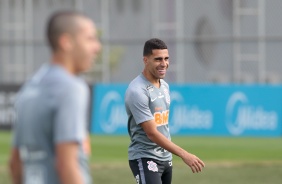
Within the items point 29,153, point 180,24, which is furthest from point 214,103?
point 29,153

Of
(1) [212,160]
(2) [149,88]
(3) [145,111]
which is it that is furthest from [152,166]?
(1) [212,160]

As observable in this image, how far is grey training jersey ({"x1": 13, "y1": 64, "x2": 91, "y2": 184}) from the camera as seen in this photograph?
19.1 feet

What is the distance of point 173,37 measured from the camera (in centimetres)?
3306

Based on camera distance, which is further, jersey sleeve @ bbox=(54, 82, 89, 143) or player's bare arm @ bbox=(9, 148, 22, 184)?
player's bare arm @ bbox=(9, 148, 22, 184)

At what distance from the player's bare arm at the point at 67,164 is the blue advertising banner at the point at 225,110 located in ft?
70.4

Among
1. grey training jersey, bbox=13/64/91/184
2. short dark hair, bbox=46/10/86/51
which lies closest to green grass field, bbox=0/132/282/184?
grey training jersey, bbox=13/64/91/184

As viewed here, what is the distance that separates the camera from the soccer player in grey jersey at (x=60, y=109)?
582 centimetres

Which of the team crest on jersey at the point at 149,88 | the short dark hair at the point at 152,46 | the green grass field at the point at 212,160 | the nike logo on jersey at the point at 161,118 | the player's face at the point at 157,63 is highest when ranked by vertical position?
the short dark hair at the point at 152,46

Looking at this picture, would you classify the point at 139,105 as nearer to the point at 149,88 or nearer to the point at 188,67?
the point at 149,88

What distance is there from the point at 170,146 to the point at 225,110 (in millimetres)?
17015

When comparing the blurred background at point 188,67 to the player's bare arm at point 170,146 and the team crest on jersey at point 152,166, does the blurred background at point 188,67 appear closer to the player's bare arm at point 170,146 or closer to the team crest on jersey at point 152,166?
the team crest on jersey at point 152,166

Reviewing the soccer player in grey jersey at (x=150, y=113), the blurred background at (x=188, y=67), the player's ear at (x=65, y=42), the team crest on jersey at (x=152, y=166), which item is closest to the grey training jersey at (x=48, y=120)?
the player's ear at (x=65, y=42)

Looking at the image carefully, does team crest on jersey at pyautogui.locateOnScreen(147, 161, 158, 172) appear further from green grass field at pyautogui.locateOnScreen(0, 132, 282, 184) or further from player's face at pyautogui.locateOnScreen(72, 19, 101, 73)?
green grass field at pyautogui.locateOnScreen(0, 132, 282, 184)

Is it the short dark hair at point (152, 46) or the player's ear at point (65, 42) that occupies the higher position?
the player's ear at point (65, 42)
